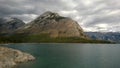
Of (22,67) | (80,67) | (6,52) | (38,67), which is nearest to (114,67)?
(80,67)

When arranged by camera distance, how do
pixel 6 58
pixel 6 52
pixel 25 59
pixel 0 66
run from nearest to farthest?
pixel 0 66 → pixel 6 58 → pixel 6 52 → pixel 25 59

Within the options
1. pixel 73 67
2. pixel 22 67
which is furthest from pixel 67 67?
pixel 22 67

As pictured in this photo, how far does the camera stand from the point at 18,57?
8081 centimetres

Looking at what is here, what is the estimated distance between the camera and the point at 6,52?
76.9m

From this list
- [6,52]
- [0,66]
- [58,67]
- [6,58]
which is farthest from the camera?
[6,52]

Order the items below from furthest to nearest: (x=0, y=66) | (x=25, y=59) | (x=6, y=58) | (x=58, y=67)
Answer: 1. (x=25, y=59)
2. (x=6, y=58)
3. (x=58, y=67)
4. (x=0, y=66)

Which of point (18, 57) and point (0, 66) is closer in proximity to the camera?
point (0, 66)

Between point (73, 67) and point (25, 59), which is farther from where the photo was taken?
point (25, 59)

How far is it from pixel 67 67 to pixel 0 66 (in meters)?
21.1

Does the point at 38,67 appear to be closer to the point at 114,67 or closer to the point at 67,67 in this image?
the point at 67,67

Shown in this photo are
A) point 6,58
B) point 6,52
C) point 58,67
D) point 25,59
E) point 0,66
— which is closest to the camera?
point 0,66

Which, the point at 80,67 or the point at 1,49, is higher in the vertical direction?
the point at 1,49

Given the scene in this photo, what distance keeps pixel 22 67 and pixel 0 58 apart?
9.00 meters

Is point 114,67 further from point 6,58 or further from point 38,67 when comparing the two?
point 6,58
